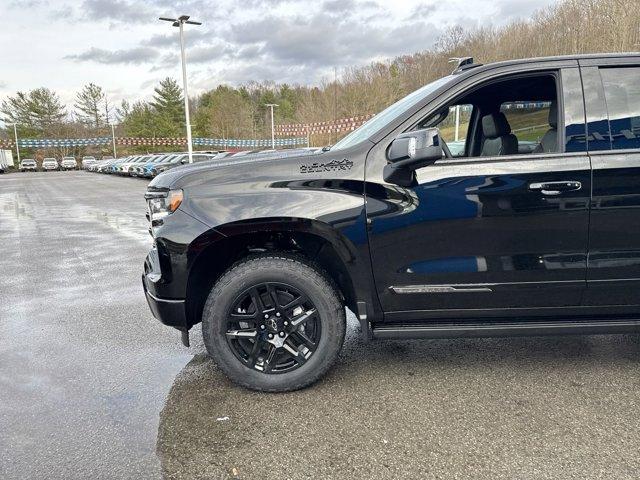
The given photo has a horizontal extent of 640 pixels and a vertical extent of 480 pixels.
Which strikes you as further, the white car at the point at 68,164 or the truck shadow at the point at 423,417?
the white car at the point at 68,164

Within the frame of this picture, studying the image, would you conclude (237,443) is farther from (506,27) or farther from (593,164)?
(506,27)

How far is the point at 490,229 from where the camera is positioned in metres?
2.86

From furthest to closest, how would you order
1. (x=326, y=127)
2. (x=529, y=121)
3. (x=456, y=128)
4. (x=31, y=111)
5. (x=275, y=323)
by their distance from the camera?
(x=31, y=111) → (x=326, y=127) → (x=456, y=128) → (x=529, y=121) → (x=275, y=323)

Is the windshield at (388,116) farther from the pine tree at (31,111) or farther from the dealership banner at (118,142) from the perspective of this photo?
the pine tree at (31,111)

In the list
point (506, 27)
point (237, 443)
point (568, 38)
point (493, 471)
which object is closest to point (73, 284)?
point (237, 443)

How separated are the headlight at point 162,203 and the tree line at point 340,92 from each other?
57.1ft

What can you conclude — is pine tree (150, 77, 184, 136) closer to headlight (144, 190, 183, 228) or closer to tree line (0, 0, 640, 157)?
tree line (0, 0, 640, 157)

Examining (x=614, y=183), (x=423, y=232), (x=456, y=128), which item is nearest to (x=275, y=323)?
(x=423, y=232)

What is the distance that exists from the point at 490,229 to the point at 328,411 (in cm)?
142

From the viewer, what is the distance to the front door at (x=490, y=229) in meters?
2.82

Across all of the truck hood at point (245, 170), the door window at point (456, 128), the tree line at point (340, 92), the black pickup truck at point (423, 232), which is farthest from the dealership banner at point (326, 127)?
the truck hood at point (245, 170)

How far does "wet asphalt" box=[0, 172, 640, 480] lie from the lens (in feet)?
7.84

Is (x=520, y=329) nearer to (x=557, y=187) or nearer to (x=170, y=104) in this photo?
(x=557, y=187)

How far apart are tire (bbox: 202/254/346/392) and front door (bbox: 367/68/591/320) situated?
0.39m
